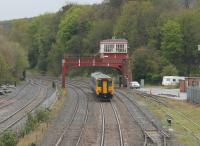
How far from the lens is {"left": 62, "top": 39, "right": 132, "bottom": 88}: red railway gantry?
87688 mm

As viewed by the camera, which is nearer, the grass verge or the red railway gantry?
the grass verge

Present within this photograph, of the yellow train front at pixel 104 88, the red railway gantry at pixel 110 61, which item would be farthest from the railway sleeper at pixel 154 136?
the red railway gantry at pixel 110 61

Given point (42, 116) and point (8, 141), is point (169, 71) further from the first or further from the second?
point (8, 141)

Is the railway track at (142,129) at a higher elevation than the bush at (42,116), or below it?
below

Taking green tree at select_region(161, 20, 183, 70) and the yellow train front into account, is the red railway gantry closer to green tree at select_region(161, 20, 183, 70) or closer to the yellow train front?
green tree at select_region(161, 20, 183, 70)

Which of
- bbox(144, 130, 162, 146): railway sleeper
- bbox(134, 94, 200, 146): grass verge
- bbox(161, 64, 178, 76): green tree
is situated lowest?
bbox(144, 130, 162, 146): railway sleeper

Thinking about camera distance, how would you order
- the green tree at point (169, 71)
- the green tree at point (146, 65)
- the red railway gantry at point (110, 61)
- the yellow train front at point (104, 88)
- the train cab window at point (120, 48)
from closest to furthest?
the yellow train front at point (104, 88) < the red railway gantry at point (110, 61) < the train cab window at point (120, 48) < the green tree at point (169, 71) < the green tree at point (146, 65)

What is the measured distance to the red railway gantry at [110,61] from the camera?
87688 mm

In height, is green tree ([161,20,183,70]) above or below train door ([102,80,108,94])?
above

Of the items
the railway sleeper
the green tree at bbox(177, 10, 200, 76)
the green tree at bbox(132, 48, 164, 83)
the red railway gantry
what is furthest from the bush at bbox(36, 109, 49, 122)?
the green tree at bbox(177, 10, 200, 76)

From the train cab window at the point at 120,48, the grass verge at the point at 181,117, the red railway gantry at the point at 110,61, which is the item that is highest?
the train cab window at the point at 120,48

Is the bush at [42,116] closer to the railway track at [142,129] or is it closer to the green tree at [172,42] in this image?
the railway track at [142,129]

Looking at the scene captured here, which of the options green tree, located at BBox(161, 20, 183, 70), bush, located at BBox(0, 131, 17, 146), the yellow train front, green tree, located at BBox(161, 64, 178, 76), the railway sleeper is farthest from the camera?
green tree, located at BBox(161, 20, 183, 70)

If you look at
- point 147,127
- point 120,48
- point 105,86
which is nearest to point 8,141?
point 147,127
